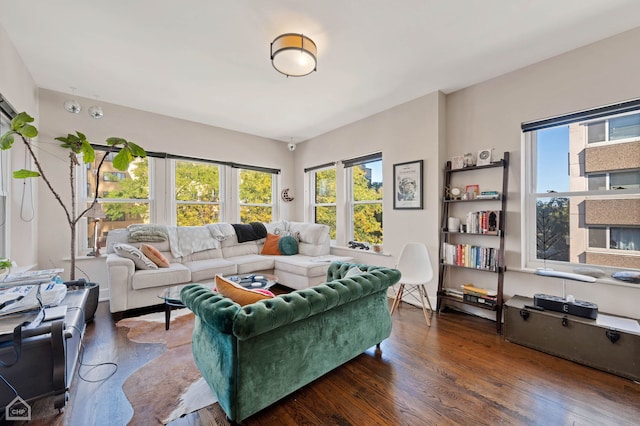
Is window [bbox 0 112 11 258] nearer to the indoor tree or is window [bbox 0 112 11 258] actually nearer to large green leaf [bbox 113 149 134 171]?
the indoor tree

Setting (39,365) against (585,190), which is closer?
(39,365)

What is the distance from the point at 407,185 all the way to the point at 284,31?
7.57 feet

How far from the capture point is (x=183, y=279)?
3.26m

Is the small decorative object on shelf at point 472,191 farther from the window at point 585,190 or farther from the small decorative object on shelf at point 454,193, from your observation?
the window at point 585,190

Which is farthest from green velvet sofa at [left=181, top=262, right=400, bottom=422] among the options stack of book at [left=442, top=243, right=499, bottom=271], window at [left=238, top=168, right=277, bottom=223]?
window at [left=238, top=168, right=277, bottom=223]

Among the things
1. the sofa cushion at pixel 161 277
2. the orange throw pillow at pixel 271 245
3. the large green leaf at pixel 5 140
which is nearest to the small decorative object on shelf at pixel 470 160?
the orange throw pillow at pixel 271 245

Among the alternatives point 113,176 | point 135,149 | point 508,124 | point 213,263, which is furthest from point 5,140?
point 508,124

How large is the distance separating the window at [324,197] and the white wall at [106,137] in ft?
4.23

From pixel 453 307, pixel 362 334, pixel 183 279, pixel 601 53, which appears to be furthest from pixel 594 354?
pixel 183 279

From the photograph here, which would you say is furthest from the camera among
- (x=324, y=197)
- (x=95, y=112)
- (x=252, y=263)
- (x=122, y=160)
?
(x=324, y=197)

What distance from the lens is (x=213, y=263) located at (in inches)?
144

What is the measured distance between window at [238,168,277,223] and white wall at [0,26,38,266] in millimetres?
2690

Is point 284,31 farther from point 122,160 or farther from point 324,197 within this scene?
point 324,197

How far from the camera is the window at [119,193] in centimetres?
363
